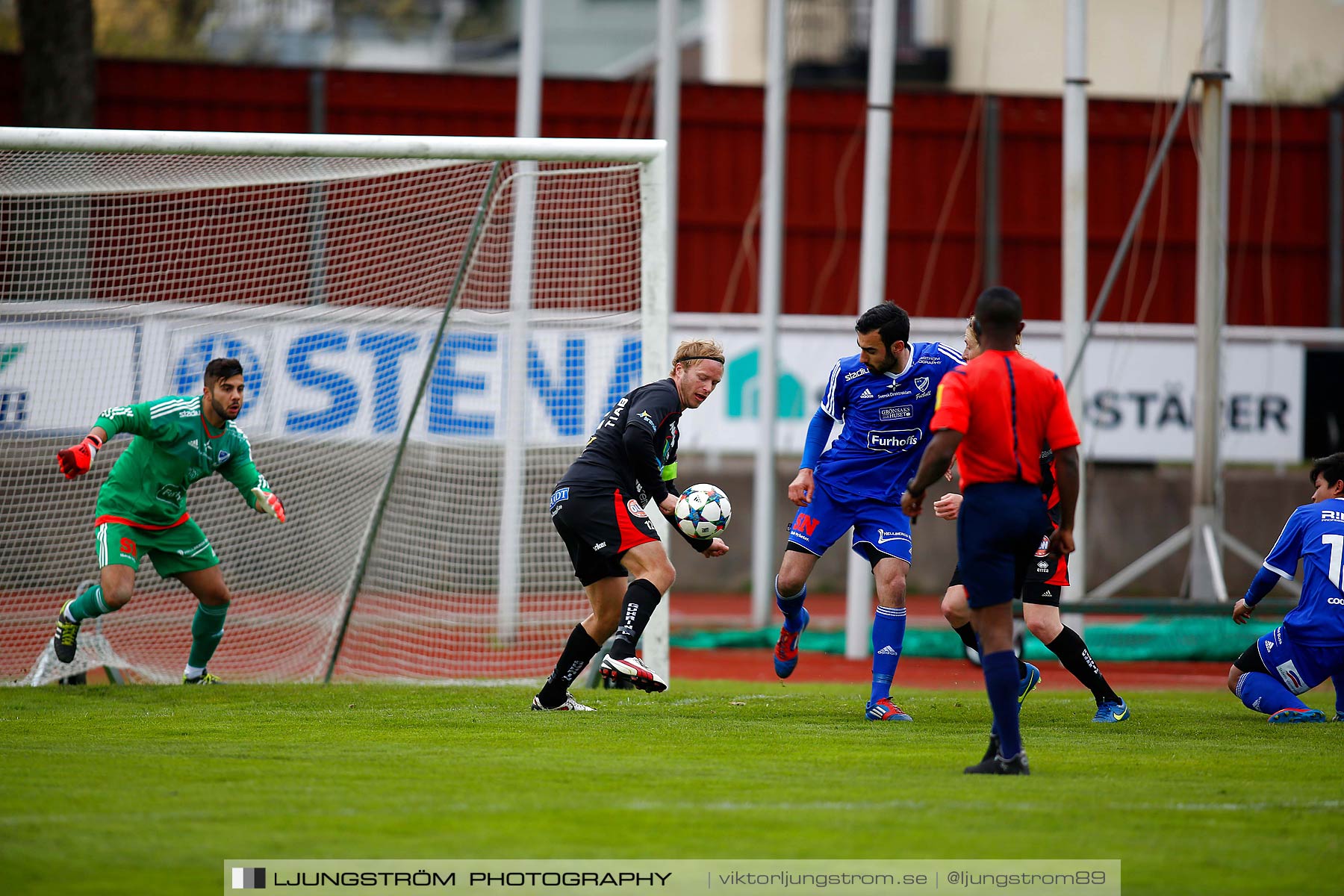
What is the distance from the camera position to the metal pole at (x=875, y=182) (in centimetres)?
1238

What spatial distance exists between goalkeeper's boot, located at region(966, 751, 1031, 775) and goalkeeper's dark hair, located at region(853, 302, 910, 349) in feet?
8.72

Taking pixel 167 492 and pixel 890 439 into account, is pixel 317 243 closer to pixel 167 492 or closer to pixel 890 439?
pixel 167 492

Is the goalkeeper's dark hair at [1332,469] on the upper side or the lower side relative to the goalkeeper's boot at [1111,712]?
upper

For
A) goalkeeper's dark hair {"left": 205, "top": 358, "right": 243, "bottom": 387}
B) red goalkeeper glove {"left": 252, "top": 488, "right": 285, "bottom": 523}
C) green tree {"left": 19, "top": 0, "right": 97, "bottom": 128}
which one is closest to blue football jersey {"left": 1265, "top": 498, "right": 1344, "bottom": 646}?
red goalkeeper glove {"left": 252, "top": 488, "right": 285, "bottom": 523}

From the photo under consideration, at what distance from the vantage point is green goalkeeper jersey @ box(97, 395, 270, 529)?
A: 871 cm

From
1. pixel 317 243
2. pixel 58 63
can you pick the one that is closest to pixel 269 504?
pixel 317 243

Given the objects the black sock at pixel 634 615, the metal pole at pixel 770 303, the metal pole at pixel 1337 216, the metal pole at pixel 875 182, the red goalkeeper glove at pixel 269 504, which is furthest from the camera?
the metal pole at pixel 1337 216

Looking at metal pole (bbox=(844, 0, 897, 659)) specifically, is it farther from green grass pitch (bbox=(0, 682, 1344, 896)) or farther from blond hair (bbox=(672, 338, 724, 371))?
blond hair (bbox=(672, 338, 724, 371))

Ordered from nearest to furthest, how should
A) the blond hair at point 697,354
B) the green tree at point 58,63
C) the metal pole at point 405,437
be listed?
the blond hair at point 697,354 → the metal pole at point 405,437 → the green tree at point 58,63

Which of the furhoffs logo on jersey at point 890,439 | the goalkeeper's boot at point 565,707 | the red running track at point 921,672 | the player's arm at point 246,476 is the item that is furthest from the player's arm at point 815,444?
the player's arm at point 246,476

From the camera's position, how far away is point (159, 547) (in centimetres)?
881

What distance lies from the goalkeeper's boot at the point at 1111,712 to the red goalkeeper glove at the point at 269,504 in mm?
4980

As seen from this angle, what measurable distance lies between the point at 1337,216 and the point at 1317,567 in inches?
550

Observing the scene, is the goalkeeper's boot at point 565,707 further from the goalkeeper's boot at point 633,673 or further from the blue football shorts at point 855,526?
the blue football shorts at point 855,526
